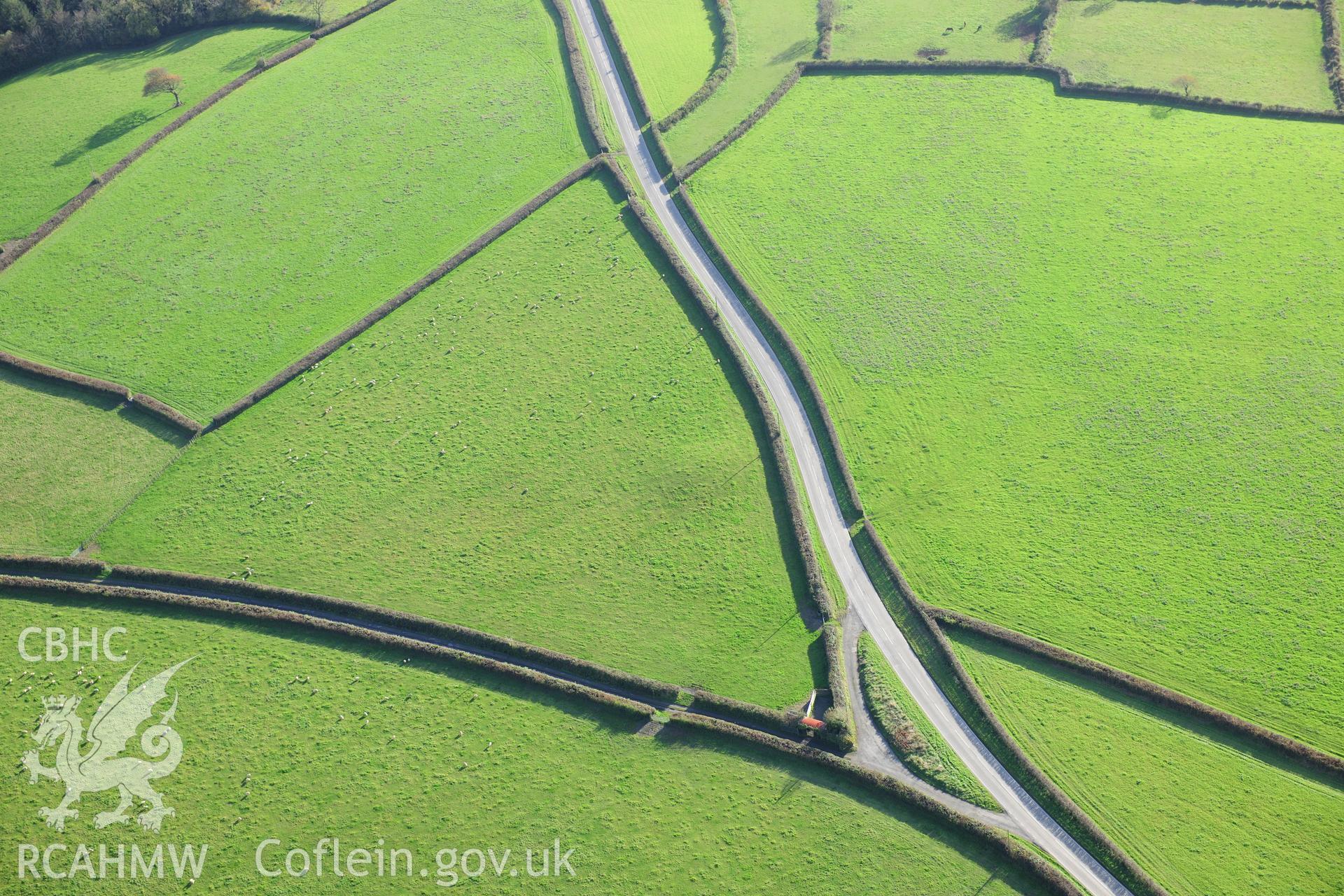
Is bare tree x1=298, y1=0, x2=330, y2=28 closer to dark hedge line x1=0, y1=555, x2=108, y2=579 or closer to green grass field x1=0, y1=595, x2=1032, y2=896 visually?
dark hedge line x1=0, y1=555, x2=108, y2=579

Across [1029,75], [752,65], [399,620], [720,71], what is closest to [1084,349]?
[1029,75]

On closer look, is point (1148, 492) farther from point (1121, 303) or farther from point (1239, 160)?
point (1239, 160)

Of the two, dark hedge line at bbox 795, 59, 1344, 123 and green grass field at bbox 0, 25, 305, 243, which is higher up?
green grass field at bbox 0, 25, 305, 243

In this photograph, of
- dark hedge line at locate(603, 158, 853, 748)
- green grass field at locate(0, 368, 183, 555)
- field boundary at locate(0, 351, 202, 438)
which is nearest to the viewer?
dark hedge line at locate(603, 158, 853, 748)

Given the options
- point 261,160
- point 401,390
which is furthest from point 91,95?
point 401,390

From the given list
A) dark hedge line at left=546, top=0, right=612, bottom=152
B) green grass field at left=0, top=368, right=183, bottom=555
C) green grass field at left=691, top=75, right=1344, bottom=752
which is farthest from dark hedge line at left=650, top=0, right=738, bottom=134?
green grass field at left=0, top=368, right=183, bottom=555

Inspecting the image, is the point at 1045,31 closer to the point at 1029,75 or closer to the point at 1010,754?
the point at 1029,75
